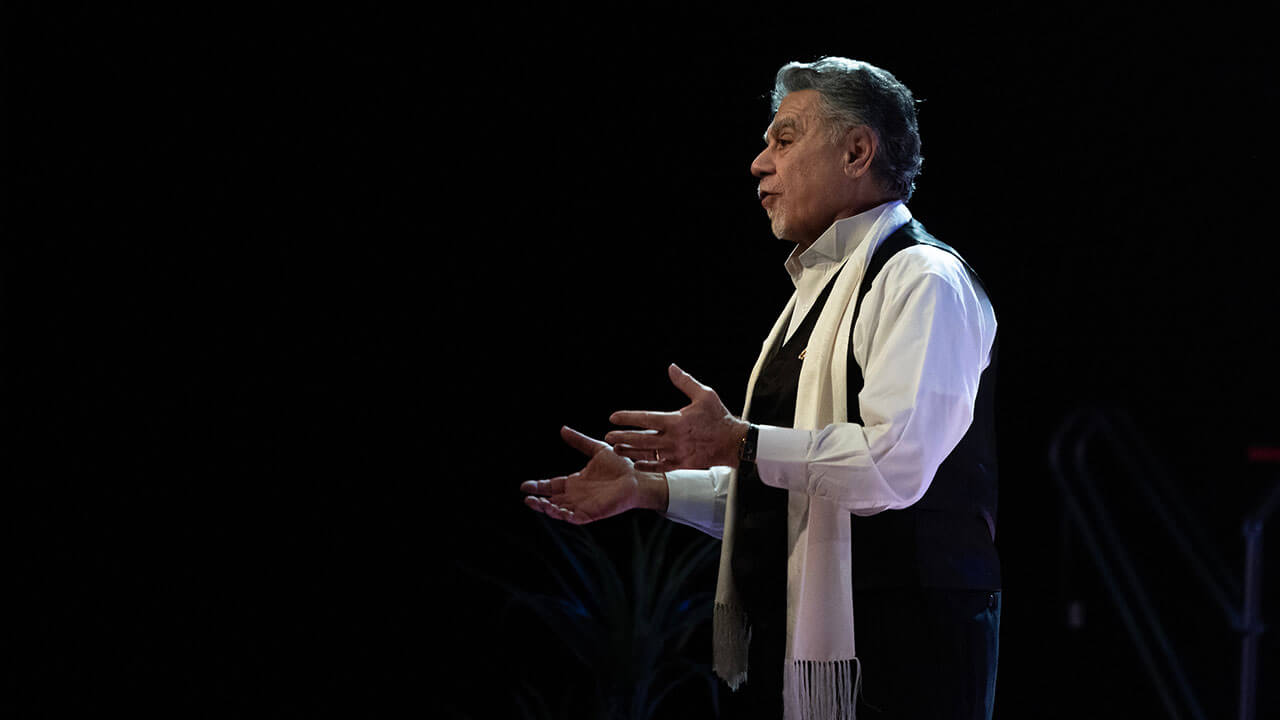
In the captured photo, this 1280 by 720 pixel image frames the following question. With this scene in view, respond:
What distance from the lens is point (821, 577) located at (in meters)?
1.38

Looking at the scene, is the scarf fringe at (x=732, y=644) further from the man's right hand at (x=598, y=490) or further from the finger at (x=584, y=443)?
the finger at (x=584, y=443)

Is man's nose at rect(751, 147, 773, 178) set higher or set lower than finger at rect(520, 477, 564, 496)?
higher

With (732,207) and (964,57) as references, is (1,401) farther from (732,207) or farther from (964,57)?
(964,57)

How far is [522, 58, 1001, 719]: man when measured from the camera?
1.31m

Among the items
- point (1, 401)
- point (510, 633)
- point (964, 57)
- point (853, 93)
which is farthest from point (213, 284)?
point (964, 57)

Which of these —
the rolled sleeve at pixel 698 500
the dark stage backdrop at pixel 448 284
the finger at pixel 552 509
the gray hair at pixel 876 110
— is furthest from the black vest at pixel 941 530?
the dark stage backdrop at pixel 448 284

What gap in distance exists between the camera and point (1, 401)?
2672 millimetres

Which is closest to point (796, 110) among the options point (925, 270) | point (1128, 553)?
point (925, 270)

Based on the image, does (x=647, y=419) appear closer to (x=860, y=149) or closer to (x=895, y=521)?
(x=895, y=521)

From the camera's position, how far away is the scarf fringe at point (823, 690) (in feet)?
4.43

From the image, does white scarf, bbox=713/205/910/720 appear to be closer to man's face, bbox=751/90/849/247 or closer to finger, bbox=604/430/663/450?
man's face, bbox=751/90/849/247

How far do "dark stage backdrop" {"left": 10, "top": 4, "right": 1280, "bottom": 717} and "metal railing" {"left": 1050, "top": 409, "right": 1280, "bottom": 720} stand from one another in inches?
4.5

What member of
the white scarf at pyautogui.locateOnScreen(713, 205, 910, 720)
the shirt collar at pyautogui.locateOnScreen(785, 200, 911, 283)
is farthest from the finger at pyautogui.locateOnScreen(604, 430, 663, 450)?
the shirt collar at pyautogui.locateOnScreen(785, 200, 911, 283)

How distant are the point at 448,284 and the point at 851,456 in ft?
6.74
